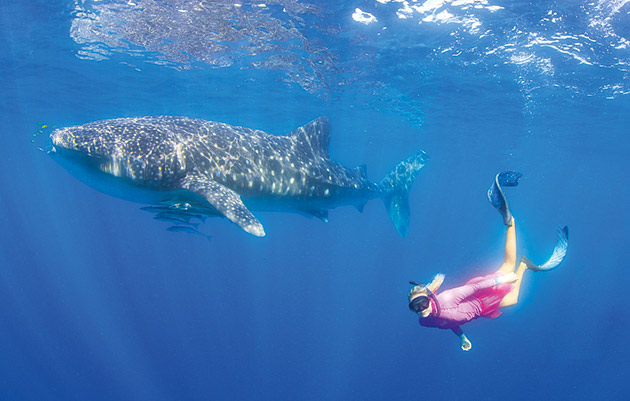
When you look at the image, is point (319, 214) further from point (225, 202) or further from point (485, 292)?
point (485, 292)

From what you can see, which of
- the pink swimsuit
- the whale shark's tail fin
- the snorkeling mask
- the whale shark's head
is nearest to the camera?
the snorkeling mask

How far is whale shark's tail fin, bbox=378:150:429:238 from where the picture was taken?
1190cm

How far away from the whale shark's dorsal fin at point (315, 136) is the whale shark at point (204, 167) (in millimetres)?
25

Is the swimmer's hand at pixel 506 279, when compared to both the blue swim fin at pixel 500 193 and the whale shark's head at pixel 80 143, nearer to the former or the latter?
the blue swim fin at pixel 500 193

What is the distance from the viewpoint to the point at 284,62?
17.8 meters

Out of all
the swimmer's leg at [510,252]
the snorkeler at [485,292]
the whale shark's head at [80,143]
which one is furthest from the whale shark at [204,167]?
the swimmer's leg at [510,252]

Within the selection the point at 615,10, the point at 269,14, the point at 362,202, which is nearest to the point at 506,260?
the point at 362,202

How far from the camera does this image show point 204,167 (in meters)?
6.77

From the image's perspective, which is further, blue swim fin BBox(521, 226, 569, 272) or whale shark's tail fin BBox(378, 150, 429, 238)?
whale shark's tail fin BBox(378, 150, 429, 238)

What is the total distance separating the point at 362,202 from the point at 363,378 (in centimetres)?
1811

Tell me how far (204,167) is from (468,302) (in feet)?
17.5

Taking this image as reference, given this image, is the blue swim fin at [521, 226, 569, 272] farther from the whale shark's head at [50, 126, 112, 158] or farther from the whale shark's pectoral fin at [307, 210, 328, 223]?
the whale shark's head at [50, 126, 112, 158]

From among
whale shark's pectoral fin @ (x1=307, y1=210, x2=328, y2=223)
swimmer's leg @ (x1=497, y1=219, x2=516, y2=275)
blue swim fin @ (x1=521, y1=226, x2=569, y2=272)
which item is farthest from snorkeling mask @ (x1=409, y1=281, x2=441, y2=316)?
whale shark's pectoral fin @ (x1=307, y1=210, x2=328, y2=223)

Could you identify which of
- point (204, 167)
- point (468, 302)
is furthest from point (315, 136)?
point (468, 302)
